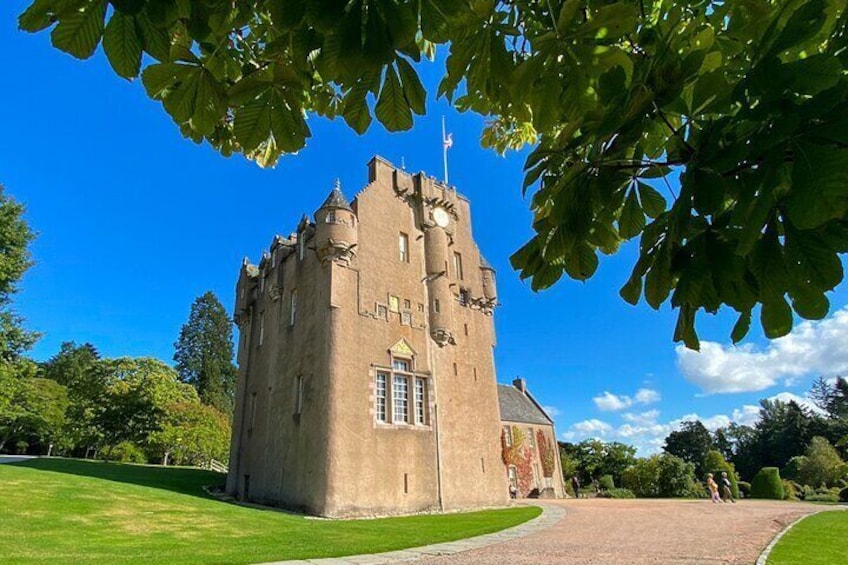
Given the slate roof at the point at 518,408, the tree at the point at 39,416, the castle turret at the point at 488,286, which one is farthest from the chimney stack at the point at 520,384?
the tree at the point at 39,416

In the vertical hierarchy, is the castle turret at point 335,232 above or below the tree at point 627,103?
above

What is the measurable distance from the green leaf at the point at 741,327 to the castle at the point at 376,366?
721 inches

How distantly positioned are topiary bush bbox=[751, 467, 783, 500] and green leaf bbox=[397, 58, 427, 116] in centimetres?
4187

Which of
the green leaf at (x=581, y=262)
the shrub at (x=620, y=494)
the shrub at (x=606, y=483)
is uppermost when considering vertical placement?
the green leaf at (x=581, y=262)

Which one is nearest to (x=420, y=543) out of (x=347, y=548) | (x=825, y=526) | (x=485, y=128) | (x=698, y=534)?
(x=347, y=548)

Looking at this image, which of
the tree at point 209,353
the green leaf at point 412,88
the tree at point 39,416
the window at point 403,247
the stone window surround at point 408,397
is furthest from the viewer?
the tree at point 209,353

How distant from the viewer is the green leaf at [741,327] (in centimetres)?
229

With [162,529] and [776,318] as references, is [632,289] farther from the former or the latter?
[162,529]

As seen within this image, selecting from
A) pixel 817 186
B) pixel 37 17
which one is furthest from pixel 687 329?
pixel 37 17

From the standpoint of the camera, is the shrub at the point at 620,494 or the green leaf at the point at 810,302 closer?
the green leaf at the point at 810,302

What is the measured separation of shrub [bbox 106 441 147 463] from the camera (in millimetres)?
45134

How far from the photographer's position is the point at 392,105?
2.25 metres

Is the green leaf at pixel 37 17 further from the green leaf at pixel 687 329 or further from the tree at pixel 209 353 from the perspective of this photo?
the tree at pixel 209 353

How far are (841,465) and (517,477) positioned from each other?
2557cm
